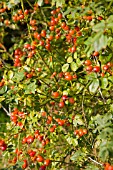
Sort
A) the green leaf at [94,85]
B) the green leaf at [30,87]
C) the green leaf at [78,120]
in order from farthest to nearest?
the green leaf at [78,120] → the green leaf at [30,87] → the green leaf at [94,85]

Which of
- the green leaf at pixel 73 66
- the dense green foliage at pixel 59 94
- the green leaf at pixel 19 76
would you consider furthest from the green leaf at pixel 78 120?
the green leaf at pixel 19 76

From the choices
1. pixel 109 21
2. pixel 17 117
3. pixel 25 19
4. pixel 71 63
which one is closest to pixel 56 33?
pixel 25 19

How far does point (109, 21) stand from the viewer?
1.30 meters

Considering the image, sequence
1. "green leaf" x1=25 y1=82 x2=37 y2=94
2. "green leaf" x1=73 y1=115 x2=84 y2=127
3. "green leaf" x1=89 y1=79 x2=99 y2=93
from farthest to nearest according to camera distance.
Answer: "green leaf" x1=73 y1=115 x2=84 y2=127, "green leaf" x1=25 y1=82 x2=37 y2=94, "green leaf" x1=89 y1=79 x2=99 y2=93

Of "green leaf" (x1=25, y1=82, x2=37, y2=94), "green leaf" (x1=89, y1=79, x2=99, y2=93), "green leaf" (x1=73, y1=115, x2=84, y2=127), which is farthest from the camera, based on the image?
"green leaf" (x1=73, y1=115, x2=84, y2=127)

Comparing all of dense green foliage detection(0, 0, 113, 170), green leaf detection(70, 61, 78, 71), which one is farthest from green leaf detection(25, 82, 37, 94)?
green leaf detection(70, 61, 78, 71)

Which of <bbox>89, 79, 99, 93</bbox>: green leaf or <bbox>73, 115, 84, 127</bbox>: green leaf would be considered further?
<bbox>73, 115, 84, 127</bbox>: green leaf

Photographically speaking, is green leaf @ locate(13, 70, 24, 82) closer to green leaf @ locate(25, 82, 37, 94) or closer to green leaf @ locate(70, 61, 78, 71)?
green leaf @ locate(25, 82, 37, 94)

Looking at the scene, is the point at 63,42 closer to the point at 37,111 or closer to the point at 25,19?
the point at 25,19

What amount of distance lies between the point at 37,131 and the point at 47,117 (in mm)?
130

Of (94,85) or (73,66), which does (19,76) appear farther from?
(94,85)

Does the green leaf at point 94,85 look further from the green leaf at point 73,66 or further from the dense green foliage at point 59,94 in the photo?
the green leaf at point 73,66

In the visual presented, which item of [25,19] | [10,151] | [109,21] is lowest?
[10,151]

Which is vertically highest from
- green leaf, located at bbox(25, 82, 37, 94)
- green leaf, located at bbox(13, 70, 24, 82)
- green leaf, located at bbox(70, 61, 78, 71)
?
green leaf, located at bbox(70, 61, 78, 71)
